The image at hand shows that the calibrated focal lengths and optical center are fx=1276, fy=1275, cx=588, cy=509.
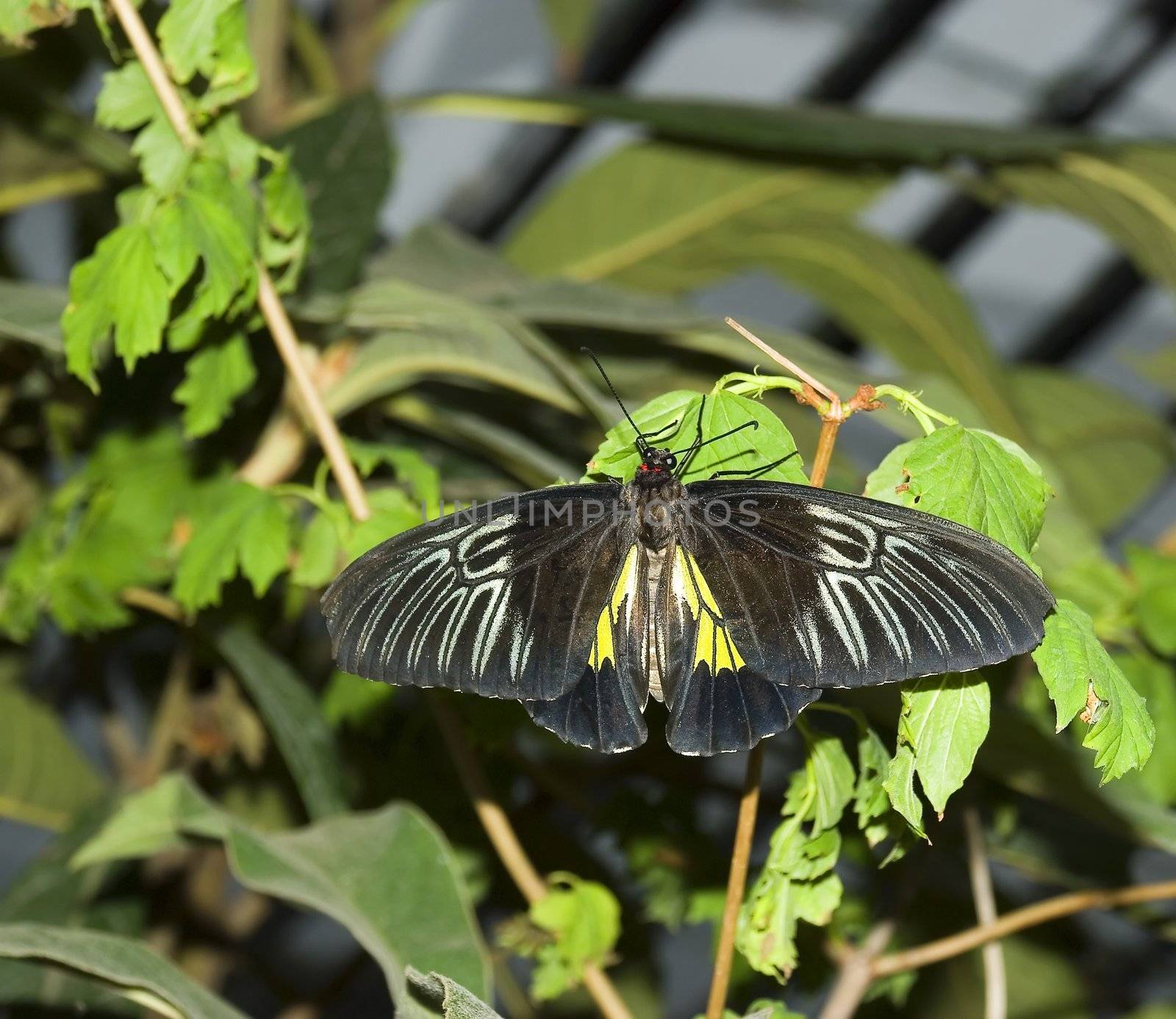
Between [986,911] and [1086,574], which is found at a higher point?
[1086,574]

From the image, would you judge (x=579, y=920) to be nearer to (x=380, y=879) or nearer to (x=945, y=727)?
(x=380, y=879)

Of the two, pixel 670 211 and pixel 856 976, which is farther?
pixel 670 211

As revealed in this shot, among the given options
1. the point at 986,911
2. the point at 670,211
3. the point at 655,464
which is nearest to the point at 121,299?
the point at 655,464

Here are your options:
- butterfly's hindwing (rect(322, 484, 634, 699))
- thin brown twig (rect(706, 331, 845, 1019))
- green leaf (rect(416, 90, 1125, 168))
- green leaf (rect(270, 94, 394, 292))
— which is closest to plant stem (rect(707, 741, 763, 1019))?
thin brown twig (rect(706, 331, 845, 1019))

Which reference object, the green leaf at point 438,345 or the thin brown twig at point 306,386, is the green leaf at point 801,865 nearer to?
the thin brown twig at point 306,386

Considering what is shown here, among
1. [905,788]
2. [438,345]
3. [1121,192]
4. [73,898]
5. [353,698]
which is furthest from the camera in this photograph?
[1121,192]

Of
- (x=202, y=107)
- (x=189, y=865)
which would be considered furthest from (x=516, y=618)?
(x=189, y=865)

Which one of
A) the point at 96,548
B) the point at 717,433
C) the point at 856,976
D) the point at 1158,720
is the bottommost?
the point at 856,976
